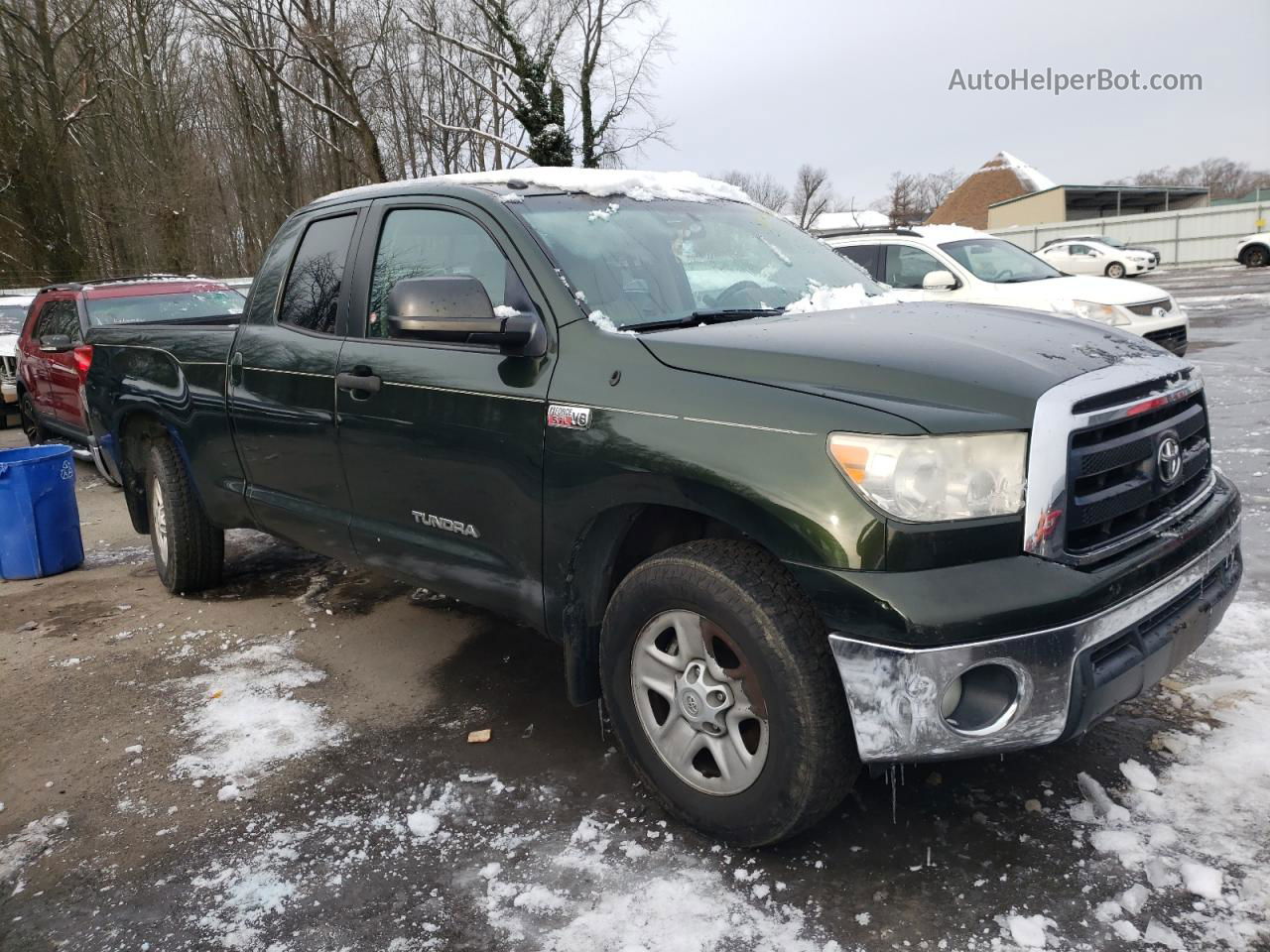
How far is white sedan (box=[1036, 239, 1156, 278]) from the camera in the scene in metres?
29.4

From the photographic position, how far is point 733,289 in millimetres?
3268

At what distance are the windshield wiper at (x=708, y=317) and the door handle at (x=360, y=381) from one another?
1.06 metres


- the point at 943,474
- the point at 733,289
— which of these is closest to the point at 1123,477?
the point at 943,474

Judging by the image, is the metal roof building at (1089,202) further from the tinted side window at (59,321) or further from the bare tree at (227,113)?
the tinted side window at (59,321)

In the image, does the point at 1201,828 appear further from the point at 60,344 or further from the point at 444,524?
the point at 60,344

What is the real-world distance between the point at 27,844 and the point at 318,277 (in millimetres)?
2302

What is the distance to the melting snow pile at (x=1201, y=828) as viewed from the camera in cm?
220

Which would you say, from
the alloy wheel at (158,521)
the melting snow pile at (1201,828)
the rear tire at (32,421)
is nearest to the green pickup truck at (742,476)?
the melting snow pile at (1201,828)

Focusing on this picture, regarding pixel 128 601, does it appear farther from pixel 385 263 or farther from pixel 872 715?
pixel 872 715

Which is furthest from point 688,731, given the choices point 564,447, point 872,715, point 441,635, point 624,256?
point 441,635

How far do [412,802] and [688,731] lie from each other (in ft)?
3.17

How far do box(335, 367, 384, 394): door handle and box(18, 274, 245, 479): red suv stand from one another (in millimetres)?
5586

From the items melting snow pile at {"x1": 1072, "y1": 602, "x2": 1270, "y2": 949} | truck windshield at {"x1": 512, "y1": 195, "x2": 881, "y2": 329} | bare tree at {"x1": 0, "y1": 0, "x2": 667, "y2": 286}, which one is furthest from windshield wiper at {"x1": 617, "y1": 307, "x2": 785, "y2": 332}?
bare tree at {"x1": 0, "y1": 0, "x2": 667, "y2": 286}

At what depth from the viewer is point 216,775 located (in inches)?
126
